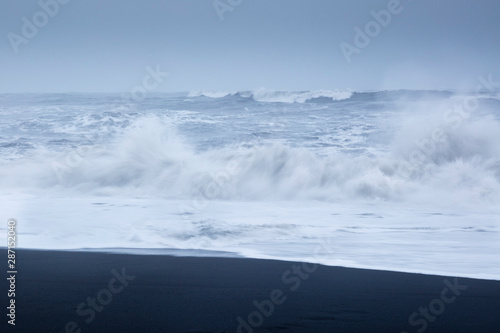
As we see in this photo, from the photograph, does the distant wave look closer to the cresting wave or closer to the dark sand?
the cresting wave

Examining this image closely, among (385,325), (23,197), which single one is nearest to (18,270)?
(385,325)

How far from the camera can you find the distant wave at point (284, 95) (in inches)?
670

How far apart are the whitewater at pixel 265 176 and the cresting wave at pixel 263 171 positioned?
0.12 feet

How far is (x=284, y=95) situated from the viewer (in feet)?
57.4

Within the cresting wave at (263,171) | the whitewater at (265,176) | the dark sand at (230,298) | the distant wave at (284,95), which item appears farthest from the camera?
the distant wave at (284,95)

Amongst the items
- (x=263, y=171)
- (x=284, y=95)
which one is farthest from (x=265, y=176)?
(x=284, y=95)

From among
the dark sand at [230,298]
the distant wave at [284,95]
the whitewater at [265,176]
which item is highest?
the distant wave at [284,95]

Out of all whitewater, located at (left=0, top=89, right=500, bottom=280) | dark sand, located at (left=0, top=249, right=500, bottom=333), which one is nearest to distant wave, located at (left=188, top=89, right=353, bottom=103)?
whitewater, located at (left=0, top=89, right=500, bottom=280)

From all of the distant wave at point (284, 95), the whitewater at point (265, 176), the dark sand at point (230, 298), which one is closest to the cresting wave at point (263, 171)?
the whitewater at point (265, 176)

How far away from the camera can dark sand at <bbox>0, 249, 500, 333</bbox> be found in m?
3.71

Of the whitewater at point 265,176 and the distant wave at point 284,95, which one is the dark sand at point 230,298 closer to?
the whitewater at point 265,176

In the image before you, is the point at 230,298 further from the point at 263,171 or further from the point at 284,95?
the point at 284,95

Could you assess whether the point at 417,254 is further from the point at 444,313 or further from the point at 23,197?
the point at 23,197

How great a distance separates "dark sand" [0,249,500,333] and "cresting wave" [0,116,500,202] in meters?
4.82
